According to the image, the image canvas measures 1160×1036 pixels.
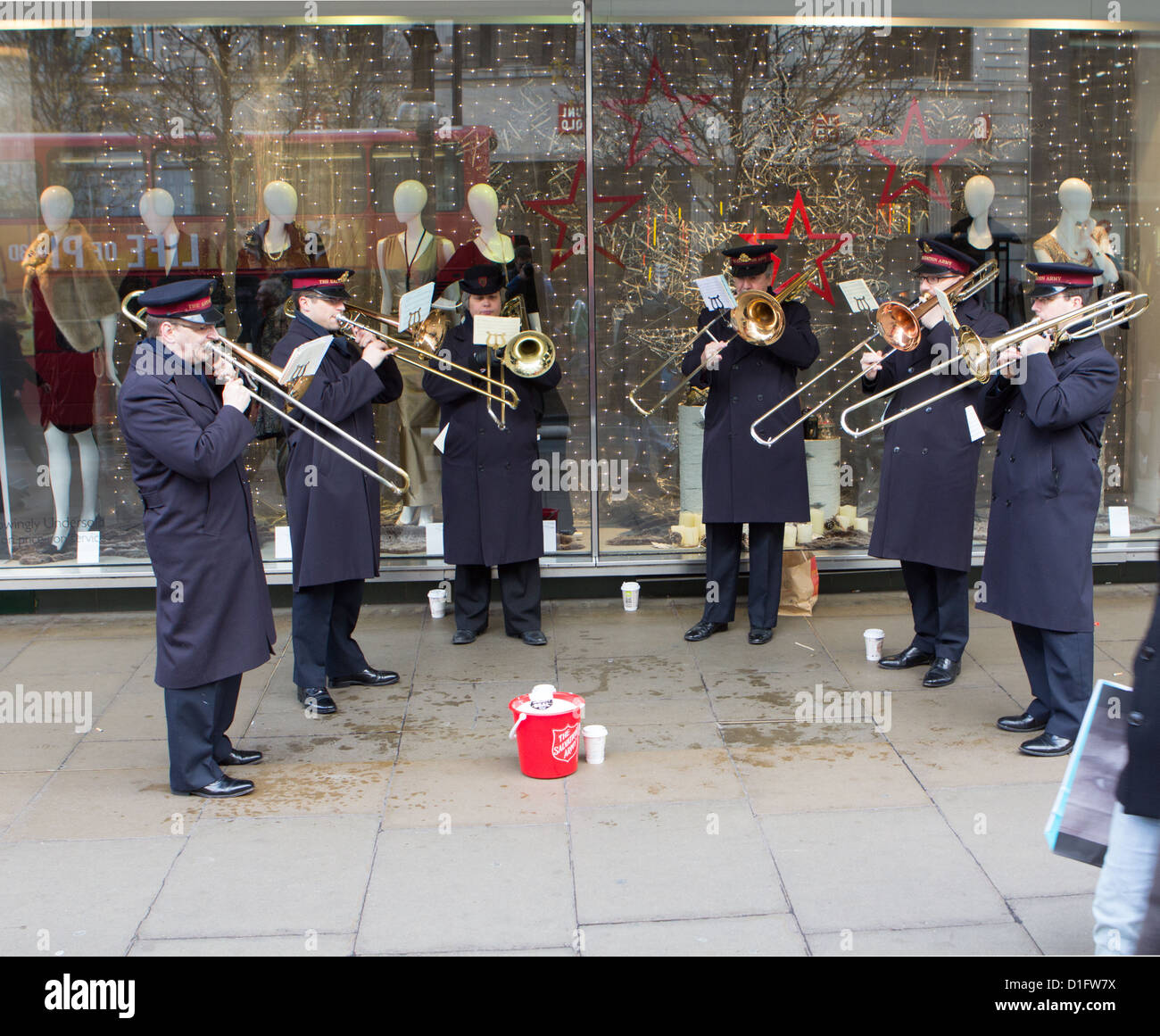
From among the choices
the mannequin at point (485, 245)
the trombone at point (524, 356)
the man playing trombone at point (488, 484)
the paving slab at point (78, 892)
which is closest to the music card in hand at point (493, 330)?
the trombone at point (524, 356)

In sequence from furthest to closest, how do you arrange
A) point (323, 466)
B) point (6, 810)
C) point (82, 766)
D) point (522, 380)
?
point (522, 380) → point (323, 466) → point (82, 766) → point (6, 810)

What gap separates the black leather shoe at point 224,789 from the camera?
4.79 meters

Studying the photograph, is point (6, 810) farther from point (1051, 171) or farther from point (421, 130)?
point (1051, 171)

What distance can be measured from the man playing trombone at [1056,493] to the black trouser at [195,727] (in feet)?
10.0

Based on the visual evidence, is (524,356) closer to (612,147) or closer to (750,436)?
(750,436)

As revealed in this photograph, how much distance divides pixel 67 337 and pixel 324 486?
9.64 ft

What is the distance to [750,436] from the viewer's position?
259 inches

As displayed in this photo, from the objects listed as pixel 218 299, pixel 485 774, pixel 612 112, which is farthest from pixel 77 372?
pixel 485 774

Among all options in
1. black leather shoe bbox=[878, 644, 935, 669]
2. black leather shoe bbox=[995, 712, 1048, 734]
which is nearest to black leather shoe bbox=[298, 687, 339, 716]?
black leather shoe bbox=[878, 644, 935, 669]

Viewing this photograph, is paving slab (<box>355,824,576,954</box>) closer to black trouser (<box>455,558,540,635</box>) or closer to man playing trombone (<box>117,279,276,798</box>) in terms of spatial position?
man playing trombone (<box>117,279,276,798</box>)

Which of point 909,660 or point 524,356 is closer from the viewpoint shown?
point 909,660

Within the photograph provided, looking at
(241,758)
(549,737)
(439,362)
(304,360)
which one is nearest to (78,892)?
(241,758)

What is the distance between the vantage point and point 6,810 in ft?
15.5

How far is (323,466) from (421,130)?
2.75m
